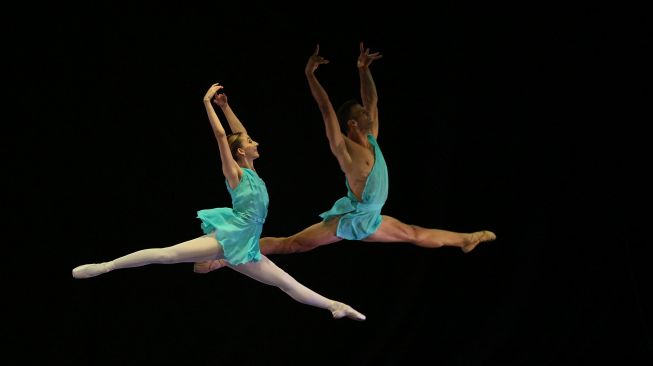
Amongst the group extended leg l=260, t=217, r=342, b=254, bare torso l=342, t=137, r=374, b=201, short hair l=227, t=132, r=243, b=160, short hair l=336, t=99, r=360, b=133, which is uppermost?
short hair l=336, t=99, r=360, b=133

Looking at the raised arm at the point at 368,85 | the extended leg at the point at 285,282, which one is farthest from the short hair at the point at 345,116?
the extended leg at the point at 285,282

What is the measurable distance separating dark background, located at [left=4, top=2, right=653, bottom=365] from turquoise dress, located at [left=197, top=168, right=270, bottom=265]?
1.15 metres

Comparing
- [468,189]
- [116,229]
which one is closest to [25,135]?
[116,229]

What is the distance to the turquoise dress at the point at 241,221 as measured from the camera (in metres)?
4.57

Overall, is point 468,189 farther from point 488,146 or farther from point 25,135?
point 25,135

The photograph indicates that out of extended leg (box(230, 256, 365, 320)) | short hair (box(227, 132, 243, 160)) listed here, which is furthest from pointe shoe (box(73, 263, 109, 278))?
short hair (box(227, 132, 243, 160))

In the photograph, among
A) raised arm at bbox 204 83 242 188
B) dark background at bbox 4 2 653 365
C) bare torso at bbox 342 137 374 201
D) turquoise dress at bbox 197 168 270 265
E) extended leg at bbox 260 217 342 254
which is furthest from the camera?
dark background at bbox 4 2 653 365

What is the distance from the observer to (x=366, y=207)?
16.2 ft

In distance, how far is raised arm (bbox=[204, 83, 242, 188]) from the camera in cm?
441

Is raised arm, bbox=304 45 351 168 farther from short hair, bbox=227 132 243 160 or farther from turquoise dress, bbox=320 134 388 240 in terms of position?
short hair, bbox=227 132 243 160

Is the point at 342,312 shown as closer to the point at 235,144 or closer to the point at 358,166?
the point at 358,166

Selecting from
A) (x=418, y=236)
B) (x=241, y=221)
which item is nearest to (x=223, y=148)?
(x=241, y=221)

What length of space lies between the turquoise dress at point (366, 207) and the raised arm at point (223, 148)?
2.27 feet

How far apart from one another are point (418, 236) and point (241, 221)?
1.18 m
